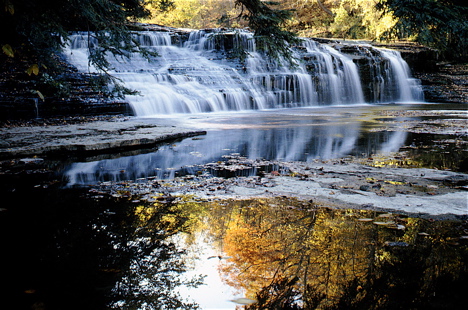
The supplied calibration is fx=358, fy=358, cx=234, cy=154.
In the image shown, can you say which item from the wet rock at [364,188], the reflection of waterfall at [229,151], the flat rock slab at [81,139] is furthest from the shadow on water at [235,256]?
the flat rock slab at [81,139]

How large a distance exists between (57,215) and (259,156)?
2971 mm

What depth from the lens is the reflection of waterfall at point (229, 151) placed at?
4091mm

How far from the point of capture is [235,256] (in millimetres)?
1991

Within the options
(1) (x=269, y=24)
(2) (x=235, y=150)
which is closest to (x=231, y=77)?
(1) (x=269, y=24)

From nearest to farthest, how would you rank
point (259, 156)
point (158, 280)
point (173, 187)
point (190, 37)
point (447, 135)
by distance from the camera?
1. point (158, 280)
2. point (173, 187)
3. point (259, 156)
4. point (447, 135)
5. point (190, 37)

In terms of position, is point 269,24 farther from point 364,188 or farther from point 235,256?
point 235,256

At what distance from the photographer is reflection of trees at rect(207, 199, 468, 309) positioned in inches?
63.3

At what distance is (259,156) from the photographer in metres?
5.07

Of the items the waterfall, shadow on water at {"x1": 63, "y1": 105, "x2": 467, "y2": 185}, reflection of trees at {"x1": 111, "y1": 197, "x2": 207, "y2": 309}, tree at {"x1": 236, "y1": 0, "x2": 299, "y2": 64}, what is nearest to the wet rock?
shadow on water at {"x1": 63, "y1": 105, "x2": 467, "y2": 185}

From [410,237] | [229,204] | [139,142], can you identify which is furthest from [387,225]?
[139,142]

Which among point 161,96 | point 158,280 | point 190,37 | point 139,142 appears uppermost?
point 190,37

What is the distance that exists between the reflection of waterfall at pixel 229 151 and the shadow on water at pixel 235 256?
1.28 meters

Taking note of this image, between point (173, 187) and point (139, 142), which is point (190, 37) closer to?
point (139, 142)

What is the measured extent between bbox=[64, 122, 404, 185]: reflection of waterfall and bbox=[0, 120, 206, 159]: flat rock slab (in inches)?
17.5
